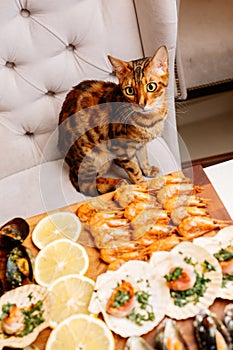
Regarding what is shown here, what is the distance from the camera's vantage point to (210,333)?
3.26 ft

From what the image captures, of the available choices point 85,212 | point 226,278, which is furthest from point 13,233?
point 226,278

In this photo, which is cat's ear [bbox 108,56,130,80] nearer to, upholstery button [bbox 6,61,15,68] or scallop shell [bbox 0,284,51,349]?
upholstery button [bbox 6,61,15,68]

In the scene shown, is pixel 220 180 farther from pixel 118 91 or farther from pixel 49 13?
pixel 49 13

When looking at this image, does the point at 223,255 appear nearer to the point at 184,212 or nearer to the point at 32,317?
the point at 184,212

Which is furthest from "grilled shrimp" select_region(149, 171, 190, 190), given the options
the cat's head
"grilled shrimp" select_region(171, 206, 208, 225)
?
the cat's head

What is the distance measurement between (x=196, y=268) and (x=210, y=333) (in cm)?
18

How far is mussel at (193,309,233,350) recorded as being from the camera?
3.24 ft

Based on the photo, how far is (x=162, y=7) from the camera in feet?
Result: 4.38

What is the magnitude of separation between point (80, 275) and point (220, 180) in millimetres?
554

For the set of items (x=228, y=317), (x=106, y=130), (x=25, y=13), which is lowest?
(x=228, y=317)

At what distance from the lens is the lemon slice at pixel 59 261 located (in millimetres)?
1198

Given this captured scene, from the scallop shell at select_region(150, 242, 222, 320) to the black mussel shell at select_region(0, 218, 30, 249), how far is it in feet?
1.13

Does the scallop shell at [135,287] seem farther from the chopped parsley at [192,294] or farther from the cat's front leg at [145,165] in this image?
the cat's front leg at [145,165]

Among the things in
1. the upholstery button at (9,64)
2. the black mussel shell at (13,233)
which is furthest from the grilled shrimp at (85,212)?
the upholstery button at (9,64)
